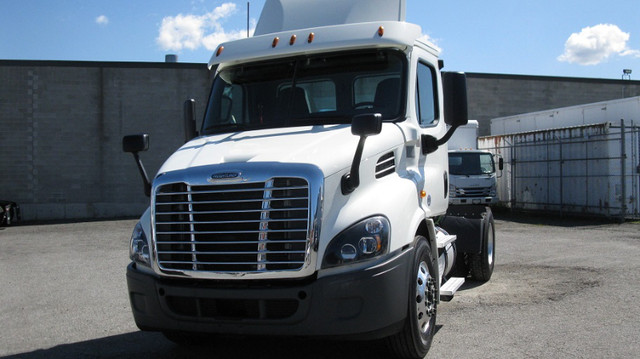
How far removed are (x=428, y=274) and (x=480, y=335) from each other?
1144 millimetres

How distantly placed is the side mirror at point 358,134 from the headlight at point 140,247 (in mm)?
1631

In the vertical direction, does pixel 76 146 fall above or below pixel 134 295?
above

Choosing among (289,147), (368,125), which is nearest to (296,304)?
(289,147)

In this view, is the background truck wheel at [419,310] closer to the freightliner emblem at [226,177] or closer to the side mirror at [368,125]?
the side mirror at [368,125]

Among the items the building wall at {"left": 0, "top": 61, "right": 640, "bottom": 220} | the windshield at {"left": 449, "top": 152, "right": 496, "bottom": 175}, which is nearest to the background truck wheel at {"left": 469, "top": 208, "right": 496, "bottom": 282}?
the windshield at {"left": 449, "top": 152, "right": 496, "bottom": 175}

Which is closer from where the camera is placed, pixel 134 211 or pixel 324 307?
pixel 324 307

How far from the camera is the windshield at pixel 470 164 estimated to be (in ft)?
70.6

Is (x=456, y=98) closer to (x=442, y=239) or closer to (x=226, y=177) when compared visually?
(x=442, y=239)

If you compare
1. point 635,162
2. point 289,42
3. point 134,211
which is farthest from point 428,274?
point 134,211

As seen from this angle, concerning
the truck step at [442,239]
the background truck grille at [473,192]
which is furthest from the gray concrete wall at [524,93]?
the truck step at [442,239]

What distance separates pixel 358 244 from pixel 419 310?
1.05m

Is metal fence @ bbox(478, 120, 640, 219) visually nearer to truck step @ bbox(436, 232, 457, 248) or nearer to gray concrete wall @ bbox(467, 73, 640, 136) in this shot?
gray concrete wall @ bbox(467, 73, 640, 136)

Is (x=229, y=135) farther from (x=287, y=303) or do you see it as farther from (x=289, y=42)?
(x=287, y=303)

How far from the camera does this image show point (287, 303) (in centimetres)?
440
